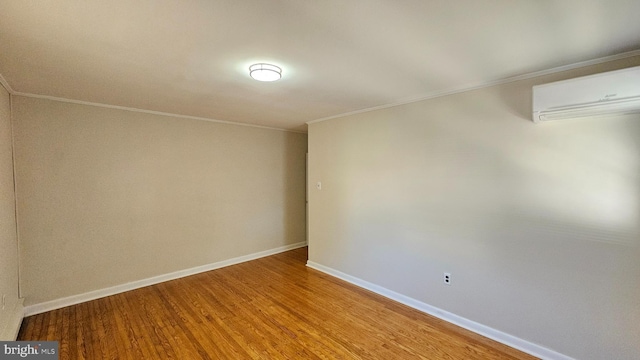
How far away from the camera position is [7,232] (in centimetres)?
242

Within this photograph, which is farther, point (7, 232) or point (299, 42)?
point (7, 232)

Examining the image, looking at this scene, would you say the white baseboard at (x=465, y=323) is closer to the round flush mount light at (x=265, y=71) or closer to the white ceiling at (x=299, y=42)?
the white ceiling at (x=299, y=42)

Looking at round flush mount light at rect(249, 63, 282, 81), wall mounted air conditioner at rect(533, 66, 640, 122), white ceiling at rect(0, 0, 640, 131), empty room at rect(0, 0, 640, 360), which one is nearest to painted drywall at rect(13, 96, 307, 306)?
empty room at rect(0, 0, 640, 360)

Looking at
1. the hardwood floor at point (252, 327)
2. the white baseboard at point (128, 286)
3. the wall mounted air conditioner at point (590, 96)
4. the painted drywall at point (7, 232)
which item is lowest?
the hardwood floor at point (252, 327)

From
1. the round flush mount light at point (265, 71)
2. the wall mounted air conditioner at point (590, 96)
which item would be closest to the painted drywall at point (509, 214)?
the wall mounted air conditioner at point (590, 96)

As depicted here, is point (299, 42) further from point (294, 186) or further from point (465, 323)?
point (294, 186)

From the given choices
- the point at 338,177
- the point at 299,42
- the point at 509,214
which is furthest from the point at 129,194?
the point at 509,214

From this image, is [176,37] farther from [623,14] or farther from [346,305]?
[346,305]

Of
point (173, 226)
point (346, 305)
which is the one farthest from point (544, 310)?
point (173, 226)

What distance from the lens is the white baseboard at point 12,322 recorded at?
225 cm

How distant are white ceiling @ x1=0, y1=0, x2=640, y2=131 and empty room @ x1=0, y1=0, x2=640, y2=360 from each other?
0.06ft

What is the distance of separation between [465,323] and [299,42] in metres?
3.02

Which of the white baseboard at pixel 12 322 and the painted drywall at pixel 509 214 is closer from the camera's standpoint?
the painted drywall at pixel 509 214

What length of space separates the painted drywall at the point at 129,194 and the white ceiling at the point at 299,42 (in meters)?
0.67
